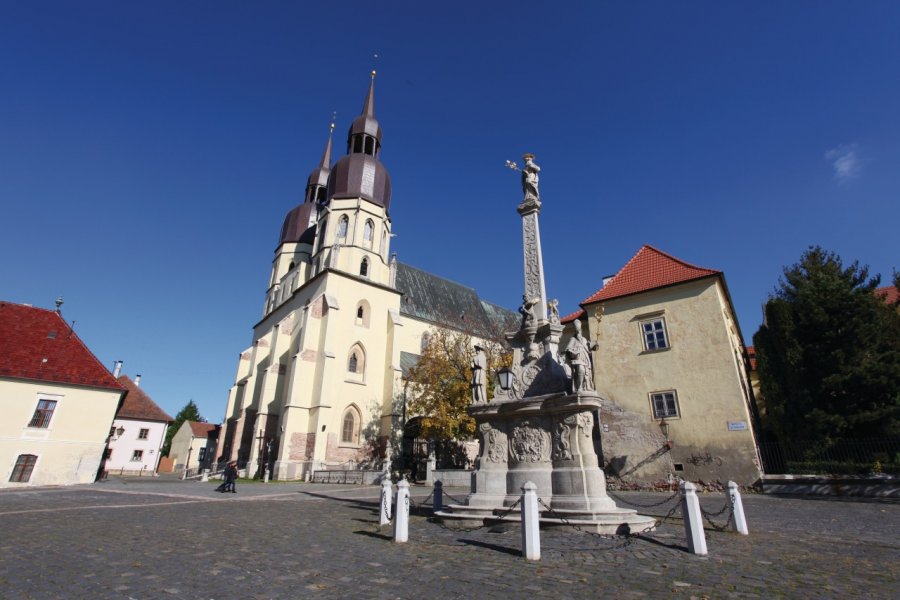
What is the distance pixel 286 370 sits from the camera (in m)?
30.5

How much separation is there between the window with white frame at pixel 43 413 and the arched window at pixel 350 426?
46.7 feet

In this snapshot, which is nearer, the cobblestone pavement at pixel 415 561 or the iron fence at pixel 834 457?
the cobblestone pavement at pixel 415 561

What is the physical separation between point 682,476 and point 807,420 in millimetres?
4810

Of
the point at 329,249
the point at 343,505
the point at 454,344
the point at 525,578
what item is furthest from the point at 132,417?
the point at 525,578

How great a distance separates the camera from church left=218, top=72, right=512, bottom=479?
87.3 ft

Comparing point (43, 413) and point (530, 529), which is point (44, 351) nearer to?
point (43, 413)

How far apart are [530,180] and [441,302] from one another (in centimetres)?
2982

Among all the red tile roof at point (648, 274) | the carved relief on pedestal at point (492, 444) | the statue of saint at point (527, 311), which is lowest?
the carved relief on pedestal at point (492, 444)

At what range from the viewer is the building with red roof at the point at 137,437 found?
40719 millimetres

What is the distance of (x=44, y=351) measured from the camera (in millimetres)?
23438

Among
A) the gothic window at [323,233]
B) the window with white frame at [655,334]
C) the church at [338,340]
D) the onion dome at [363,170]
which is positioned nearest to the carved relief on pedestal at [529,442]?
the window with white frame at [655,334]

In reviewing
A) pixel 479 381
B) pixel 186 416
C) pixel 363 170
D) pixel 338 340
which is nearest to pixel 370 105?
pixel 363 170

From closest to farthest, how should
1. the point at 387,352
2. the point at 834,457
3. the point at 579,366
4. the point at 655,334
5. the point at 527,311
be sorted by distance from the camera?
the point at 579,366 < the point at 527,311 < the point at 834,457 < the point at 655,334 < the point at 387,352

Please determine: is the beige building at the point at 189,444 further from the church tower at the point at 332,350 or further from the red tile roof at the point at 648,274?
the red tile roof at the point at 648,274
